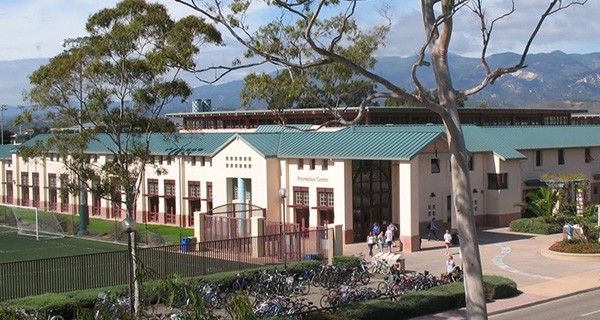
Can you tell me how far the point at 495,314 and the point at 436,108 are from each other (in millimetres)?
15472

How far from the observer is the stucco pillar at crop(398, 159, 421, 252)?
4275 centimetres

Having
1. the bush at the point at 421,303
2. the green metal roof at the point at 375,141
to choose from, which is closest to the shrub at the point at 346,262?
the bush at the point at 421,303

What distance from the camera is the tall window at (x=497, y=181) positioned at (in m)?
51.4

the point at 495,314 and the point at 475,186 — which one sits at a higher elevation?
the point at 475,186

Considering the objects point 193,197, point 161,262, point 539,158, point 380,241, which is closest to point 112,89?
point 161,262

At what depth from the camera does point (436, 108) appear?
45.4ft

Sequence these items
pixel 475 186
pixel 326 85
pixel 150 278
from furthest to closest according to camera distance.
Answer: pixel 475 186
pixel 326 85
pixel 150 278

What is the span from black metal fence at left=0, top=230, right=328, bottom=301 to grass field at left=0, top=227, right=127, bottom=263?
30.0 ft

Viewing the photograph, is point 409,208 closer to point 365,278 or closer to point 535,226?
point 535,226

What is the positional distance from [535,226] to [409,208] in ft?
33.2

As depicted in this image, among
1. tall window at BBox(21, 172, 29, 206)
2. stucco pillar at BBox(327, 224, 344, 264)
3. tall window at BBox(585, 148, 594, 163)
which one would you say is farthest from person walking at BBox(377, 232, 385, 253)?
tall window at BBox(21, 172, 29, 206)

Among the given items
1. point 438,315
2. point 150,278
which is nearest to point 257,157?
point 438,315

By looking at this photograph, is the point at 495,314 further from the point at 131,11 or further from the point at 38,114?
the point at 38,114

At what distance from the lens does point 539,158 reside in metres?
57.1
